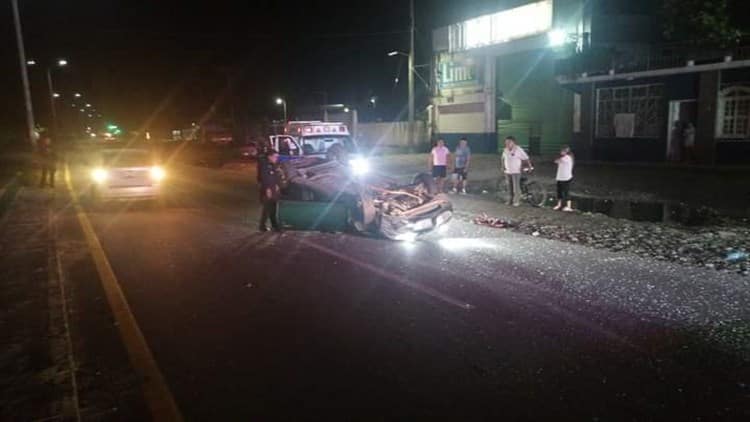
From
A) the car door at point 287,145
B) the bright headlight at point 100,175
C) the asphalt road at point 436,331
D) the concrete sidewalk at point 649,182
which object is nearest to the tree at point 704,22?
the concrete sidewalk at point 649,182

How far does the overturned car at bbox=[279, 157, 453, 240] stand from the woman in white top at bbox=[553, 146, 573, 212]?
3.54m

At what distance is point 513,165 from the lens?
1407 cm

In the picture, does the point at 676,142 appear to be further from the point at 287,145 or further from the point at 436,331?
the point at 436,331

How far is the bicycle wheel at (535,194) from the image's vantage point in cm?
1418

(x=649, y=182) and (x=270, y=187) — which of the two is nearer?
(x=270, y=187)

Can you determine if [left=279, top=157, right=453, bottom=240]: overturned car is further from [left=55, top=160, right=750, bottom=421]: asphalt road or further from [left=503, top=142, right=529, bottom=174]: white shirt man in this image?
[left=503, top=142, right=529, bottom=174]: white shirt man

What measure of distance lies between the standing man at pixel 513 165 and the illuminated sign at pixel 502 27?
1738 cm

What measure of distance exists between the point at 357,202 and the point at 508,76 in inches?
1068

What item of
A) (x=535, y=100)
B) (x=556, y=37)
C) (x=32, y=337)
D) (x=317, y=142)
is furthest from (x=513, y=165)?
(x=535, y=100)

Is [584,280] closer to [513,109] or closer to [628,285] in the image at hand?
[628,285]

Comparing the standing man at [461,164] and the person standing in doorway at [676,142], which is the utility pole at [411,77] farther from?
the standing man at [461,164]

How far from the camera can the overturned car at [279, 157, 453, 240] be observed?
1014 cm

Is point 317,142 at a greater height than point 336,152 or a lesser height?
greater

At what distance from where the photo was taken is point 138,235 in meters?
11.0
